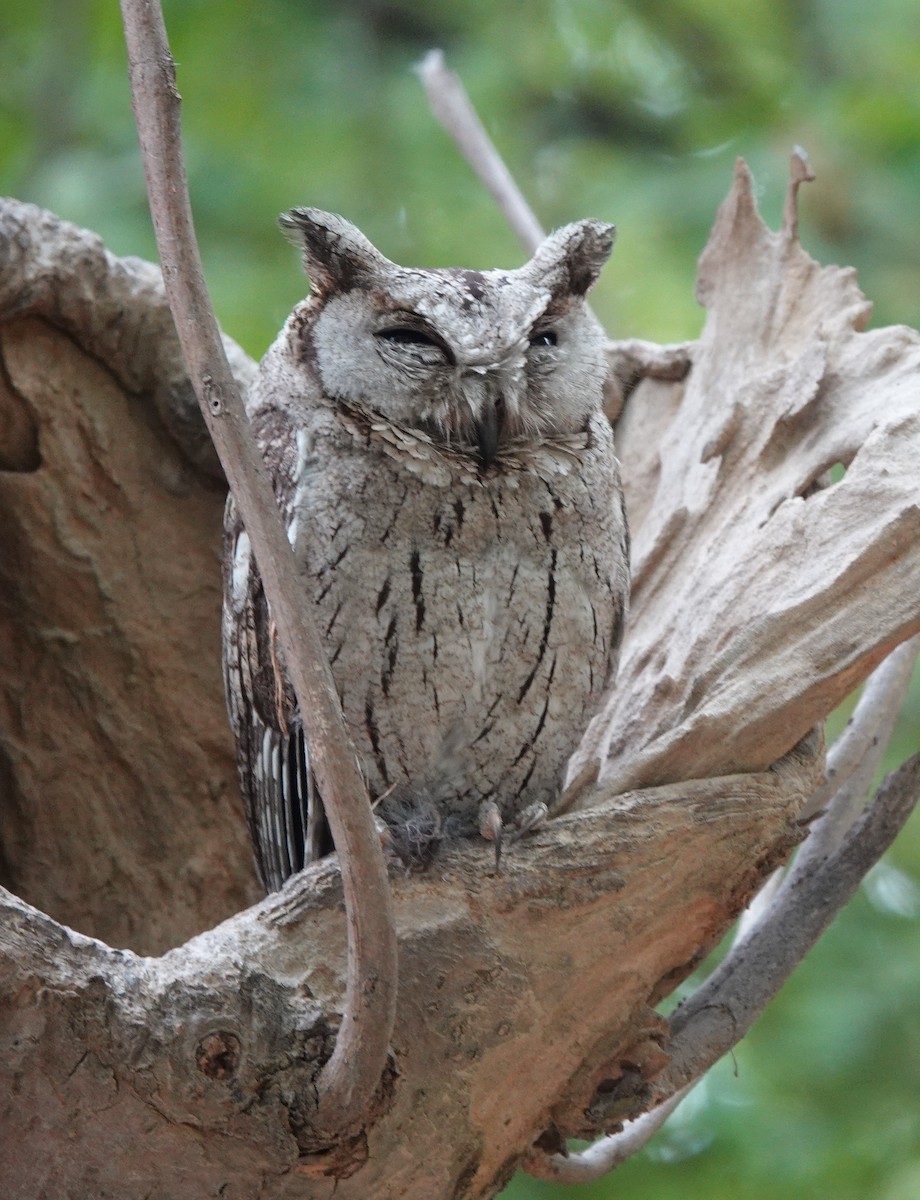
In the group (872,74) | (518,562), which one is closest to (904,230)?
(872,74)

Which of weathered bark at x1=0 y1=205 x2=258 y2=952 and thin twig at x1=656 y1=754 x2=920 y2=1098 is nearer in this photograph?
thin twig at x1=656 y1=754 x2=920 y2=1098

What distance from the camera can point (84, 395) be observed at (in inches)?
103

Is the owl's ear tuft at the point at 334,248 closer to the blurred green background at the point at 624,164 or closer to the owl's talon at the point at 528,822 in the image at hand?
the owl's talon at the point at 528,822

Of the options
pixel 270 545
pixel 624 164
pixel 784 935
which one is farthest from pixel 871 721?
pixel 624 164

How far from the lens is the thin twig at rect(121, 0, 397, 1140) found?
119 cm

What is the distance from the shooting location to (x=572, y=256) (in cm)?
210

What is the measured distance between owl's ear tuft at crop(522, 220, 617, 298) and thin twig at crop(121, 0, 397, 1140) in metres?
0.94

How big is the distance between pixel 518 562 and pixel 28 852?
128cm

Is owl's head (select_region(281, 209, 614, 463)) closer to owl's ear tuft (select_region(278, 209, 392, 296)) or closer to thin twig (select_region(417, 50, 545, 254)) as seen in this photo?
owl's ear tuft (select_region(278, 209, 392, 296))

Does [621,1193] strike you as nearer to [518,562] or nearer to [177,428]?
[518,562]

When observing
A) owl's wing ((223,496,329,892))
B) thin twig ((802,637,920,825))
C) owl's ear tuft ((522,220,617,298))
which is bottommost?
thin twig ((802,637,920,825))

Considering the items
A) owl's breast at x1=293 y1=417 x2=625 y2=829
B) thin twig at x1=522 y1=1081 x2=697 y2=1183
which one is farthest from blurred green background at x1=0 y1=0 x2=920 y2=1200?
owl's breast at x1=293 y1=417 x2=625 y2=829

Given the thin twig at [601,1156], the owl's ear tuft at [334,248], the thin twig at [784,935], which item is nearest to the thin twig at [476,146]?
the owl's ear tuft at [334,248]

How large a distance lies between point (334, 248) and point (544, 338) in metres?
0.34
